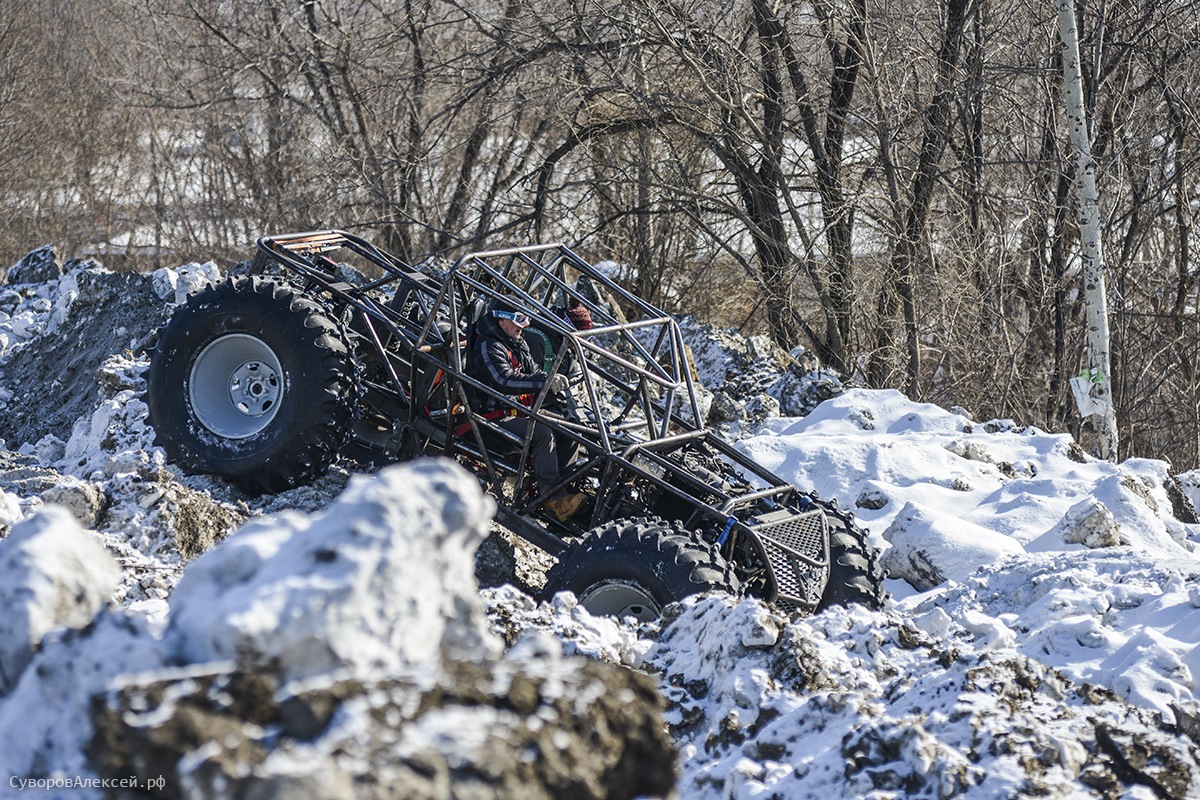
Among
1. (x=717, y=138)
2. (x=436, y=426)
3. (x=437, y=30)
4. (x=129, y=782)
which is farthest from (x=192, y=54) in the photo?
(x=129, y=782)

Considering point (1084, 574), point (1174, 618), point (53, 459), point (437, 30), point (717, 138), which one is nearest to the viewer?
point (1174, 618)

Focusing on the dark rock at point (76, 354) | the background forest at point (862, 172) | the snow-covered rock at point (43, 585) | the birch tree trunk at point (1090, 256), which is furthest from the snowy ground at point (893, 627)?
the background forest at point (862, 172)

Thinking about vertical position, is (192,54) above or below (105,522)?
above

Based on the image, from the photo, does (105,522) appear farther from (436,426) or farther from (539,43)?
(539,43)

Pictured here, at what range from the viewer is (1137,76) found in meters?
13.2

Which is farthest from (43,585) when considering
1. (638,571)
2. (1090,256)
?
(1090,256)

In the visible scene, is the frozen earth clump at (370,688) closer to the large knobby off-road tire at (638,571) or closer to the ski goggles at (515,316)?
the large knobby off-road tire at (638,571)

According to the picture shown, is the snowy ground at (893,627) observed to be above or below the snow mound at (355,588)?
below

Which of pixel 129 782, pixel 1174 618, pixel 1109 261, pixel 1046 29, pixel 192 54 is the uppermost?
pixel 192 54

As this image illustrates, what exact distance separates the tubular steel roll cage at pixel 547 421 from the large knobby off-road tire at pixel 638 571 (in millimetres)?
365

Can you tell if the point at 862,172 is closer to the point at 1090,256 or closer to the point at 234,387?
the point at 1090,256

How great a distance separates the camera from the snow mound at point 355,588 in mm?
2154

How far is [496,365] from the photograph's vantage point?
21.2 feet

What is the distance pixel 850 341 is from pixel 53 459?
7257 mm
